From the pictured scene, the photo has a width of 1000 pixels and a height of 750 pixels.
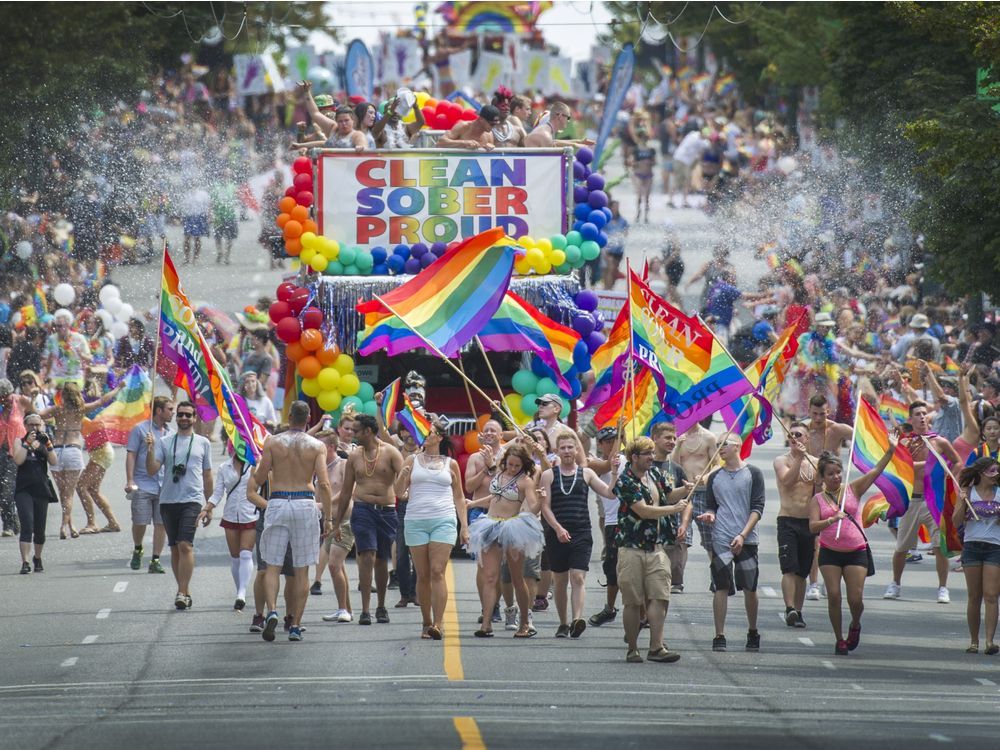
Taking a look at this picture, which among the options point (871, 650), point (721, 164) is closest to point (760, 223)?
point (721, 164)

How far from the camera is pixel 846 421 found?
68.9 feet

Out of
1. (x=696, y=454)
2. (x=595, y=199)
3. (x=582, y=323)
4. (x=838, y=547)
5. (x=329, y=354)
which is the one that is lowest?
(x=838, y=547)

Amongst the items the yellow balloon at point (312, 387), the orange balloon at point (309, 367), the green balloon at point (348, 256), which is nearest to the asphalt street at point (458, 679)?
the yellow balloon at point (312, 387)

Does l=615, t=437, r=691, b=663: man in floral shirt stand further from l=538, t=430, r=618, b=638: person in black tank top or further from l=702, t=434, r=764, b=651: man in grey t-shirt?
l=538, t=430, r=618, b=638: person in black tank top

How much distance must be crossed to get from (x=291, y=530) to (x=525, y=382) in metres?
5.44

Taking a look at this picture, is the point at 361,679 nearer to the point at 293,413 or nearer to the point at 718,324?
the point at 293,413

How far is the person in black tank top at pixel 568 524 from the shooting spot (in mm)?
15805

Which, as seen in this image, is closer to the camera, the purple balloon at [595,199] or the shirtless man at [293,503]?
the shirtless man at [293,503]

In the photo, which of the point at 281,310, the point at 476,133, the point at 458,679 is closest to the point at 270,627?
the point at 458,679

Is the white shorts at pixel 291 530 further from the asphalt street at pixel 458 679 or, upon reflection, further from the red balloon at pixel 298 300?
the red balloon at pixel 298 300

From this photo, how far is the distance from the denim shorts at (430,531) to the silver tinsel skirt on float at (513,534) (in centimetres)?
18

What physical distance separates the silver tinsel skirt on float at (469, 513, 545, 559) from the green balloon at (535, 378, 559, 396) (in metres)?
5.01

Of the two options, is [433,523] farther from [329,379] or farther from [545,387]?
[545,387]

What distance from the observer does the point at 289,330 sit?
20.7 m
